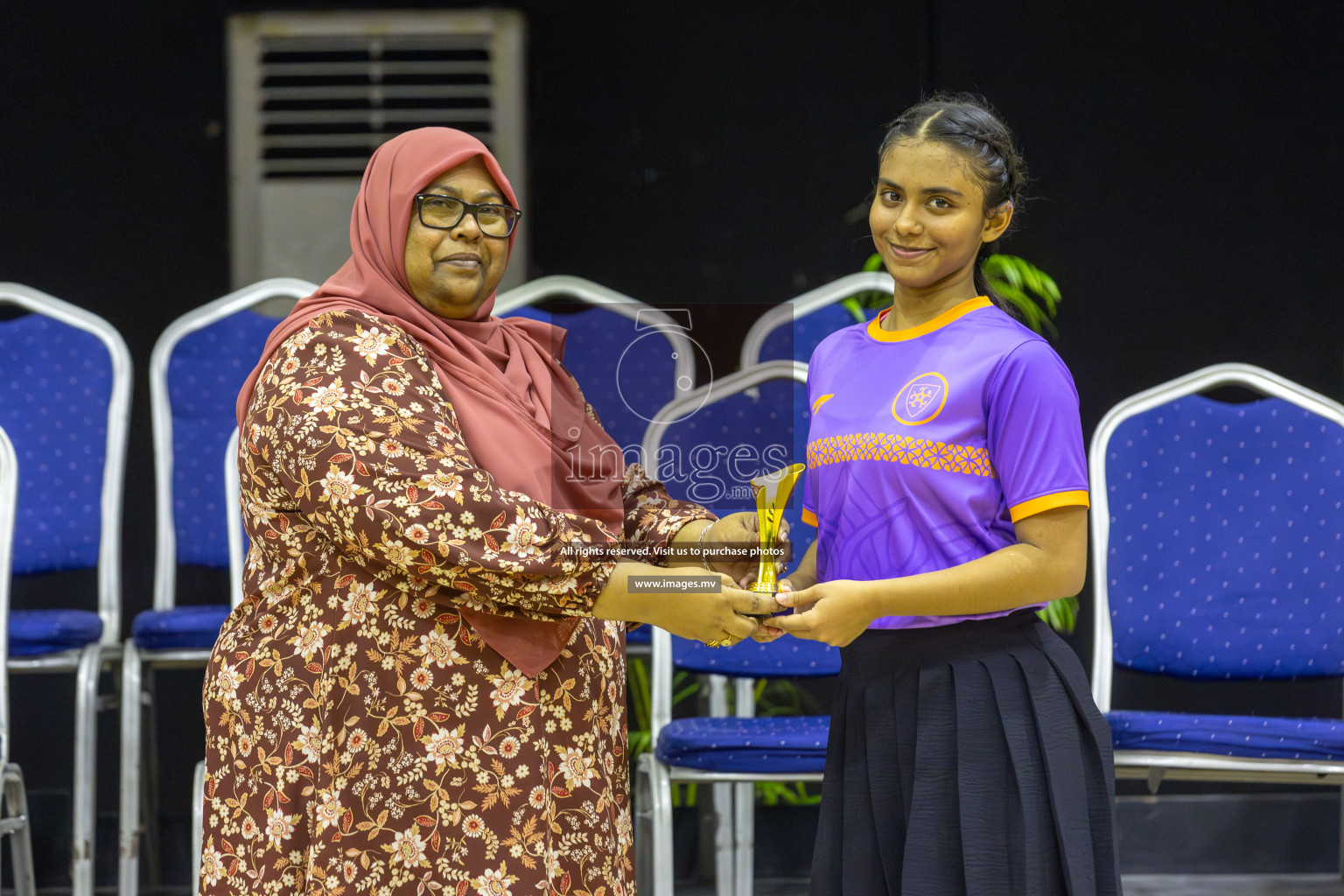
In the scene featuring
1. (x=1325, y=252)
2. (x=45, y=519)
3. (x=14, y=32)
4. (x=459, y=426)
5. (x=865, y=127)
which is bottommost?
(x=45, y=519)

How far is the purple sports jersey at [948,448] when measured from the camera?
1145mm

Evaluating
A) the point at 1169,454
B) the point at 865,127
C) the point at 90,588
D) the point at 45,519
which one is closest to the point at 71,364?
the point at 45,519

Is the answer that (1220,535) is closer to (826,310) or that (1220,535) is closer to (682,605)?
(826,310)

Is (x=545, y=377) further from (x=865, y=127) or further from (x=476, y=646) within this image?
(x=865, y=127)

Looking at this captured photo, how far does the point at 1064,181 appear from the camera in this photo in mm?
2799

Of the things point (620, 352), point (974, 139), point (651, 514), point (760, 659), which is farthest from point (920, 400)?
point (620, 352)

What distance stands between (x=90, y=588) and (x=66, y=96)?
1.13 meters

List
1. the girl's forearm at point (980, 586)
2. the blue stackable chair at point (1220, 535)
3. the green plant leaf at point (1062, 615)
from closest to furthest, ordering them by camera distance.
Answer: the girl's forearm at point (980, 586), the blue stackable chair at point (1220, 535), the green plant leaf at point (1062, 615)

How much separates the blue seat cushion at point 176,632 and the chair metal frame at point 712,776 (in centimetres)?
79

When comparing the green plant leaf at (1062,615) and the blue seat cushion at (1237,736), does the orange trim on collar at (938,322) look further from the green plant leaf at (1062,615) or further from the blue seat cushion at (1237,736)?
the green plant leaf at (1062,615)

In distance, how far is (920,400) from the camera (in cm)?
119

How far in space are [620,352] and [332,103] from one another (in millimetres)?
1101

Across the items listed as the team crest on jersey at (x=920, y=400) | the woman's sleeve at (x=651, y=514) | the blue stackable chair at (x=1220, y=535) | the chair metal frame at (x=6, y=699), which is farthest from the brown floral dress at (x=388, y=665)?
the blue stackable chair at (x=1220, y=535)

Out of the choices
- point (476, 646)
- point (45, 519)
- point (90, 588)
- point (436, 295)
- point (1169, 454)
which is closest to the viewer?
point (476, 646)
